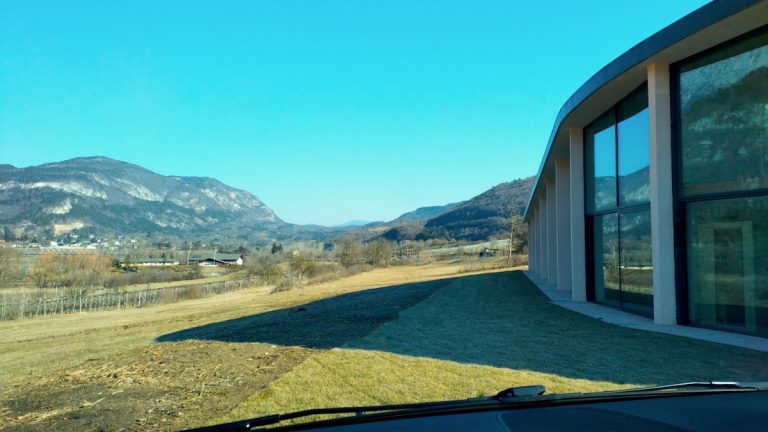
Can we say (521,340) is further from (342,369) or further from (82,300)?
(82,300)

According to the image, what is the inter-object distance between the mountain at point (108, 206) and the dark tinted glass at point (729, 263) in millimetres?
89377

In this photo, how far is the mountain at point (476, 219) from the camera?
95188 millimetres

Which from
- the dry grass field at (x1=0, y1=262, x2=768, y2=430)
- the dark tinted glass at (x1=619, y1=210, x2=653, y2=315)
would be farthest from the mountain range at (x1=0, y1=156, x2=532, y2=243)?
the dry grass field at (x1=0, y1=262, x2=768, y2=430)

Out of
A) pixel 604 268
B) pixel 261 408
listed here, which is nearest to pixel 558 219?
pixel 604 268

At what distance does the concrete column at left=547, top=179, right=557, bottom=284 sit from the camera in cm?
1830

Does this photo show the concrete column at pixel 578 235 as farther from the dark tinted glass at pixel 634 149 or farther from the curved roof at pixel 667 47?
the dark tinted glass at pixel 634 149

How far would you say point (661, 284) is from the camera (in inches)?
328

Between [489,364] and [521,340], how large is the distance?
68.5 inches

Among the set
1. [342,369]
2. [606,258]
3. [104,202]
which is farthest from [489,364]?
[104,202]

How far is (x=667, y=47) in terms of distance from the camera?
7.76 metres

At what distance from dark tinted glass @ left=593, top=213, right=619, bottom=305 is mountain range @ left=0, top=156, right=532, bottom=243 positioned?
52895 mm

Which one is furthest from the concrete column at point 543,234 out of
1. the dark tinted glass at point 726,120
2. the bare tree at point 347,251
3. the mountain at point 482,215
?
the mountain at point 482,215

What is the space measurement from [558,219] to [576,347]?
904 centimetres

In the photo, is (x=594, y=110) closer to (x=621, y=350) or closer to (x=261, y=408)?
(x=621, y=350)
